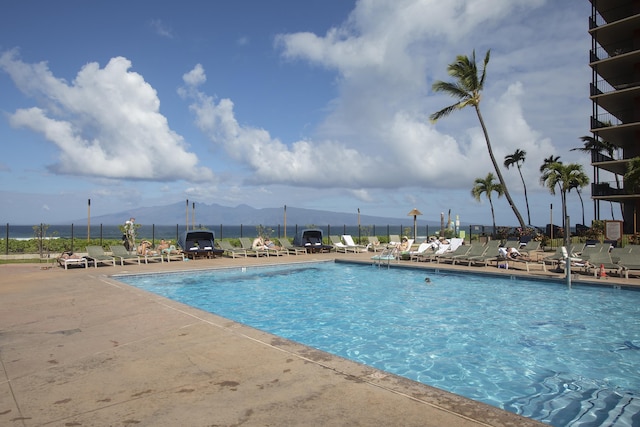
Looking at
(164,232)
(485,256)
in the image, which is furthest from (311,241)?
(164,232)

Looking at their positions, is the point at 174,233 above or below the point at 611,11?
below

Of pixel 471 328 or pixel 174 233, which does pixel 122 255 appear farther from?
pixel 174 233

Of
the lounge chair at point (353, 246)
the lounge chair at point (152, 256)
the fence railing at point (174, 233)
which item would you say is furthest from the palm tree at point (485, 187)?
the lounge chair at point (152, 256)

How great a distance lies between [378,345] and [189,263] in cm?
1001

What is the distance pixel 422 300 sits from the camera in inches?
380

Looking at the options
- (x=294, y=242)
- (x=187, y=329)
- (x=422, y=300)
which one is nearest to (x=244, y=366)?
(x=187, y=329)

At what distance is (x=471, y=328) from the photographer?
7219 millimetres

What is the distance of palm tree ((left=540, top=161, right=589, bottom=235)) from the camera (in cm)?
2705

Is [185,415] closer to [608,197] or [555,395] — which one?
[555,395]

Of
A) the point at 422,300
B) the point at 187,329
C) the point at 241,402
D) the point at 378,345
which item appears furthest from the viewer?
A: the point at 422,300

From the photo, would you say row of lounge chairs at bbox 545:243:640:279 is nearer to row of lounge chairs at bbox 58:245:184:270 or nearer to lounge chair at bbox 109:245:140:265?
row of lounge chairs at bbox 58:245:184:270

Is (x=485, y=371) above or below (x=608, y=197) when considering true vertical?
below

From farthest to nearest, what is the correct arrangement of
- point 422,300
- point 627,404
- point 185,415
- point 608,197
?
1. point 608,197
2. point 422,300
3. point 627,404
4. point 185,415

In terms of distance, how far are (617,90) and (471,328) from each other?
25.9m
